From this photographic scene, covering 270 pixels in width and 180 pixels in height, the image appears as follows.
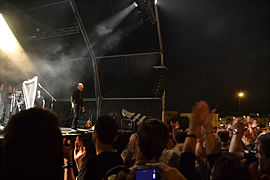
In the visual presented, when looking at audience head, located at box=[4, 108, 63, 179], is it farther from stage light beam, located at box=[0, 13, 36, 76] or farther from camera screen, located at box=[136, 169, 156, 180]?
stage light beam, located at box=[0, 13, 36, 76]

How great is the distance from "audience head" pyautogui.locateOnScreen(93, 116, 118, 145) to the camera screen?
1.12 metres

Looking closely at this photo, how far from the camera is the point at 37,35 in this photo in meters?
10.8

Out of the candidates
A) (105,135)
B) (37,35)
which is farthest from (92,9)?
(105,135)

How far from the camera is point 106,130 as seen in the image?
2.09 metres

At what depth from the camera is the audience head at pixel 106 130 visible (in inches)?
80.4

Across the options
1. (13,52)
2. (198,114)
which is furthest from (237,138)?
(13,52)

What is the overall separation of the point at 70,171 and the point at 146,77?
975 cm

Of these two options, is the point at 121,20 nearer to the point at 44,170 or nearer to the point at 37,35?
the point at 37,35

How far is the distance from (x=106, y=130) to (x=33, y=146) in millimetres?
1155

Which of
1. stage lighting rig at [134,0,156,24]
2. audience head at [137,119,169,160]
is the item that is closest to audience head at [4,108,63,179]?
audience head at [137,119,169,160]

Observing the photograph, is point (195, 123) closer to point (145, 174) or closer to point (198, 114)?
point (198, 114)

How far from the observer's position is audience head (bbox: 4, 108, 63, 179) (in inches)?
36.7

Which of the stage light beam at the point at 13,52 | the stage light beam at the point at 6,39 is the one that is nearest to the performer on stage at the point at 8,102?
the stage light beam at the point at 13,52

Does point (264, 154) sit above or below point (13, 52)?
below
